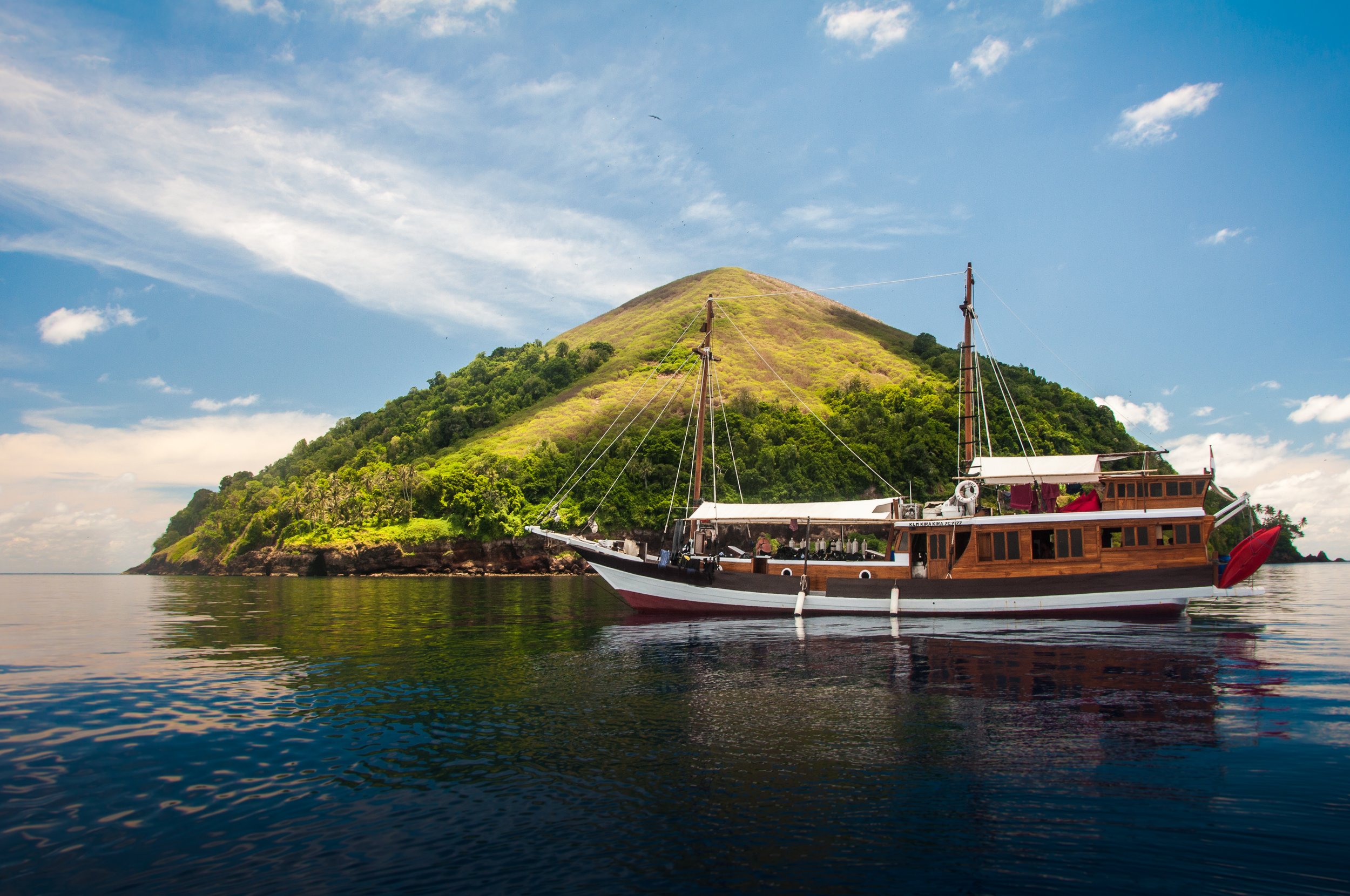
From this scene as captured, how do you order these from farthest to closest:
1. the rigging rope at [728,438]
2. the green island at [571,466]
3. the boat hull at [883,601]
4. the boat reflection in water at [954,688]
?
the green island at [571,466] → the rigging rope at [728,438] → the boat hull at [883,601] → the boat reflection in water at [954,688]

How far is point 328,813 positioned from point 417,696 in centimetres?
762

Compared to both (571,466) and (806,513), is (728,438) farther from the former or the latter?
(806,513)

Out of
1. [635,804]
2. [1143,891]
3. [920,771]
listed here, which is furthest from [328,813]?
[1143,891]

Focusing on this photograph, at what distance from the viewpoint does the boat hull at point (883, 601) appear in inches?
1382

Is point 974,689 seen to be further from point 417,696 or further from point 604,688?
point 417,696

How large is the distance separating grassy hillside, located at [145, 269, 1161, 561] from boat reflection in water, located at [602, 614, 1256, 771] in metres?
59.5

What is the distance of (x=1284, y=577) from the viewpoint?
104 meters

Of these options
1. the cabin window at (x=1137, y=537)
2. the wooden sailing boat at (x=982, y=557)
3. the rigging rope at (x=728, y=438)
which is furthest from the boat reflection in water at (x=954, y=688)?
the rigging rope at (x=728, y=438)

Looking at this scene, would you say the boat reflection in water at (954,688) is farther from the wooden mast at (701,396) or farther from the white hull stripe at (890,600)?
the wooden mast at (701,396)

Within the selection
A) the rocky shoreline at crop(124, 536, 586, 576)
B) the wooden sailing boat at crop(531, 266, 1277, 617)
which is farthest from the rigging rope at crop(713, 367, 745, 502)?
the rocky shoreline at crop(124, 536, 586, 576)

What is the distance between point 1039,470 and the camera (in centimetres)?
3941

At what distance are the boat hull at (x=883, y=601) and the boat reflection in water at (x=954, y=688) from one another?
2527 millimetres

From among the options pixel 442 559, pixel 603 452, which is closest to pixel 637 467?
pixel 603 452

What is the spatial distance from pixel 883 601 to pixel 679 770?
27292 millimetres
